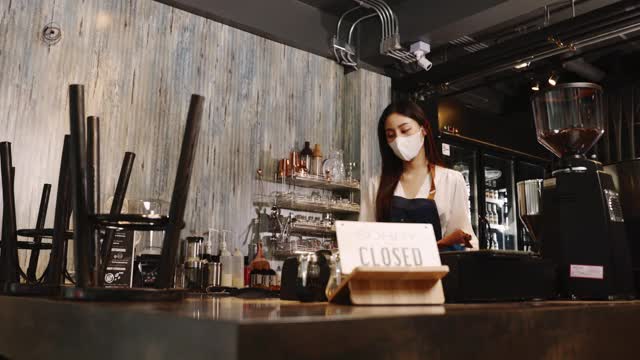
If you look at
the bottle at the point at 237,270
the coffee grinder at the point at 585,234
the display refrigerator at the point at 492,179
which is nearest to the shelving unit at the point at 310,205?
the bottle at the point at 237,270

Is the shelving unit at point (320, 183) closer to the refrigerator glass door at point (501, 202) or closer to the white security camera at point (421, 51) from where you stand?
the white security camera at point (421, 51)

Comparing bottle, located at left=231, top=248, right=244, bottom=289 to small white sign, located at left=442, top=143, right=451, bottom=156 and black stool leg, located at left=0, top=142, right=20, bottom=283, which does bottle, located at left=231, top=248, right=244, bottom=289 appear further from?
black stool leg, located at left=0, top=142, right=20, bottom=283

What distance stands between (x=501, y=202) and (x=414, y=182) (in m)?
3.58

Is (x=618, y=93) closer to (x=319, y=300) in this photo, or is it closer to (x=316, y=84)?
(x=316, y=84)

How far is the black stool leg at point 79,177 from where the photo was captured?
81cm

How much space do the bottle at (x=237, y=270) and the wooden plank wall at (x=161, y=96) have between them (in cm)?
21

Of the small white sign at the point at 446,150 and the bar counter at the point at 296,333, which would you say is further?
the small white sign at the point at 446,150

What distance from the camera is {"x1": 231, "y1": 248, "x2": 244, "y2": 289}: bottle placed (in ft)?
13.2

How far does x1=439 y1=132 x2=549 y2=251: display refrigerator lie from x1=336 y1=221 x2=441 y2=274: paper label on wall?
14.1 feet

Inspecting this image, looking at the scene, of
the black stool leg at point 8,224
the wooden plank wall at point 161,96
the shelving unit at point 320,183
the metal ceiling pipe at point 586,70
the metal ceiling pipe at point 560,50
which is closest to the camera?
the black stool leg at point 8,224

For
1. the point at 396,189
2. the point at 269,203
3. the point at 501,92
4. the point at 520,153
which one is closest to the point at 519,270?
the point at 396,189

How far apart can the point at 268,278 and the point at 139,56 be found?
5.88ft

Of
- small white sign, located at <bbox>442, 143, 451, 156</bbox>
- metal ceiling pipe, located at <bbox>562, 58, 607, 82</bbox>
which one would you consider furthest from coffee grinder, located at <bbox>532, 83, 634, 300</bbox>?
metal ceiling pipe, located at <bbox>562, 58, 607, 82</bbox>

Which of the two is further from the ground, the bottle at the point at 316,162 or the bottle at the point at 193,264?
the bottle at the point at 316,162
